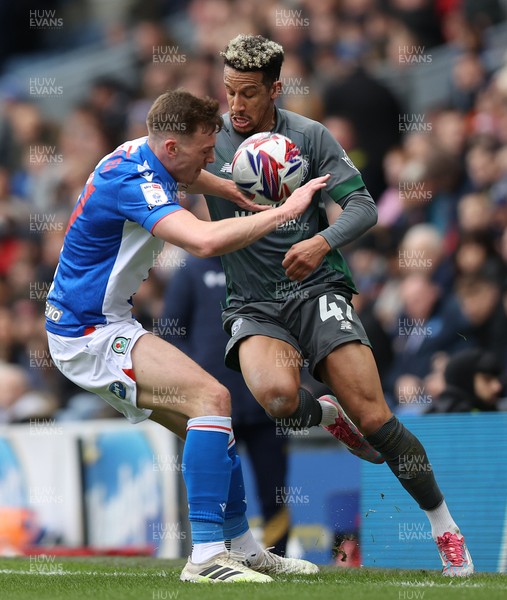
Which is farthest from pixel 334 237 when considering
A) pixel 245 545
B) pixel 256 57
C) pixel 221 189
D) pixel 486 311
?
pixel 486 311

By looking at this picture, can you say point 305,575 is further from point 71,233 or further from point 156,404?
point 71,233

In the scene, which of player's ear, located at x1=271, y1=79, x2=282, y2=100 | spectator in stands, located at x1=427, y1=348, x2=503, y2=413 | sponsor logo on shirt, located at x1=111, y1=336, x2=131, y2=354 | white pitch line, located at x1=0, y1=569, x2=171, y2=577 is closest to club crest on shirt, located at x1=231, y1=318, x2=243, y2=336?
sponsor logo on shirt, located at x1=111, y1=336, x2=131, y2=354

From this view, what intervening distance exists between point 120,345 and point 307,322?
104cm

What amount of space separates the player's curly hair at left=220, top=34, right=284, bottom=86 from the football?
346 mm

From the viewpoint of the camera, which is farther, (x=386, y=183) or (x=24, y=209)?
(x=24, y=209)

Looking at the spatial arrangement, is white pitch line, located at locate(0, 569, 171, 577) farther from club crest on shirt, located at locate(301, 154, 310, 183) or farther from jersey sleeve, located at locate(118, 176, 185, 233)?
club crest on shirt, located at locate(301, 154, 310, 183)

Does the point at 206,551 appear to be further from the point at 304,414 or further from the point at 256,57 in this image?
the point at 256,57

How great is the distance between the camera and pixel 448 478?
22.2 feet

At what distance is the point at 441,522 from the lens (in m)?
6.03

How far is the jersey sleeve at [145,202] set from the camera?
218 inches

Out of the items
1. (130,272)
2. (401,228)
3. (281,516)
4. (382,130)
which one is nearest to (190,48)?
(382,130)

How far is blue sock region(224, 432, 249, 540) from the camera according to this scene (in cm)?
608

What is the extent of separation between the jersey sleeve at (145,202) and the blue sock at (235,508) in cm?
134

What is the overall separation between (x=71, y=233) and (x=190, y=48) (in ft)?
29.1
